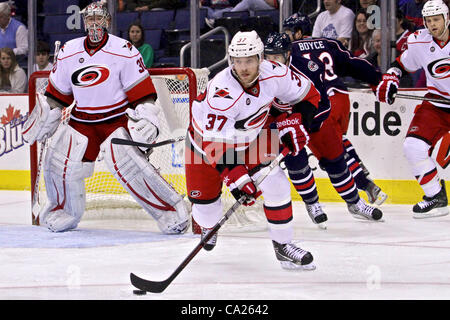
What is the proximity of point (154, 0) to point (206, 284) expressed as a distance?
3.92 m

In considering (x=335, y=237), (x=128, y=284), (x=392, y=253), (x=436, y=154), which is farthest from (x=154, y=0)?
(x=128, y=284)

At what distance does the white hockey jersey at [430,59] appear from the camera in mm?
5215

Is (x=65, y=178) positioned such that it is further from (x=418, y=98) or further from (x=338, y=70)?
(x=418, y=98)

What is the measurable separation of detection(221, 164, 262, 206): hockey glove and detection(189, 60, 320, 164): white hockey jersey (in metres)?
0.15

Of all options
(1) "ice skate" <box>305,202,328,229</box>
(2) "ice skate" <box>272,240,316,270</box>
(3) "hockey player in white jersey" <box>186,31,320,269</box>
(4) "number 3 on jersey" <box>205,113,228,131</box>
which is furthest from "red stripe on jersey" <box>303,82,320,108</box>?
(1) "ice skate" <box>305,202,328,229</box>

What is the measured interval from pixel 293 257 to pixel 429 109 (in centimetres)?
204

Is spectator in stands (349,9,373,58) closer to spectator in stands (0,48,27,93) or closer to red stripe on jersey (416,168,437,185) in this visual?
red stripe on jersey (416,168,437,185)

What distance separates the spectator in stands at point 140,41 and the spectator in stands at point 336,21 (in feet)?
4.06

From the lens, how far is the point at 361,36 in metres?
5.84

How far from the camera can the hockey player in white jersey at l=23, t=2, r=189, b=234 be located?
455 centimetres

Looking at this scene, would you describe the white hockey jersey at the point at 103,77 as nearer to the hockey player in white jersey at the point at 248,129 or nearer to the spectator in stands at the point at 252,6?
the hockey player in white jersey at the point at 248,129

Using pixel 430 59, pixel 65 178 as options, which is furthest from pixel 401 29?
pixel 65 178

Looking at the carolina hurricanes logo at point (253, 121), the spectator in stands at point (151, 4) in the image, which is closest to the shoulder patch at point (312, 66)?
the carolina hurricanes logo at point (253, 121)

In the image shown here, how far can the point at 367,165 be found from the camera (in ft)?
19.2
